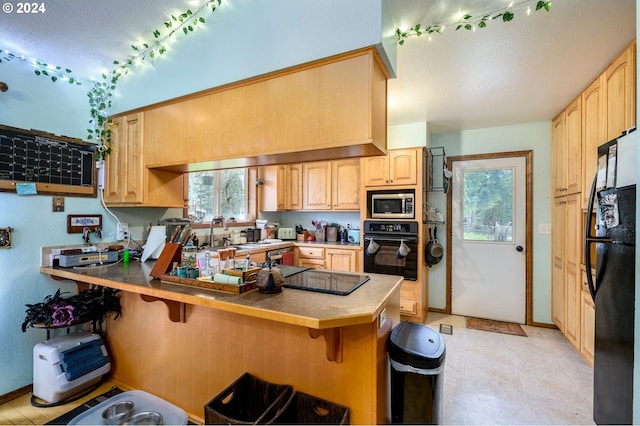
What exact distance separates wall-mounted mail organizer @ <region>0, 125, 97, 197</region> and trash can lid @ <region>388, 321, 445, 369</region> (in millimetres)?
2745

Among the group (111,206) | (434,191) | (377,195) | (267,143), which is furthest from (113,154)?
(434,191)

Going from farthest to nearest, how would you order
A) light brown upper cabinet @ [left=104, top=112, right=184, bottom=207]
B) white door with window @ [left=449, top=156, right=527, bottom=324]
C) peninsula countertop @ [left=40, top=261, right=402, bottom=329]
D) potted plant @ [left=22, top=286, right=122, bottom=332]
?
white door with window @ [left=449, top=156, right=527, bottom=324] < light brown upper cabinet @ [left=104, top=112, right=184, bottom=207] < potted plant @ [left=22, top=286, right=122, bottom=332] < peninsula countertop @ [left=40, top=261, right=402, bottom=329]

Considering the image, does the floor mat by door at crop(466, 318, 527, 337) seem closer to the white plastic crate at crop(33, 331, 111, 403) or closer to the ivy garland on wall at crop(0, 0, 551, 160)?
the ivy garland on wall at crop(0, 0, 551, 160)

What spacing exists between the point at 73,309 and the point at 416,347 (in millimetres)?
2354

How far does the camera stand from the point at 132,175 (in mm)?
2387

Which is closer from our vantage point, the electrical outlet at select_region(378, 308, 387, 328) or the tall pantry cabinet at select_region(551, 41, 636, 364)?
the electrical outlet at select_region(378, 308, 387, 328)

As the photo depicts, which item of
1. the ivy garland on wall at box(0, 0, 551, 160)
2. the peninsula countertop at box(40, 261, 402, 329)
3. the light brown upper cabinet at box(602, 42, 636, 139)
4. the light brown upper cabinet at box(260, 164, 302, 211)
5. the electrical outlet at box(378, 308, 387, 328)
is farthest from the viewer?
the light brown upper cabinet at box(260, 164, 302, 211)

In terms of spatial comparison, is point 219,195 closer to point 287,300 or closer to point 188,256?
point 188,256

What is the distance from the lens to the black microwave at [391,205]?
3.44 metres

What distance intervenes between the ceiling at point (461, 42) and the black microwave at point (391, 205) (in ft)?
3.76

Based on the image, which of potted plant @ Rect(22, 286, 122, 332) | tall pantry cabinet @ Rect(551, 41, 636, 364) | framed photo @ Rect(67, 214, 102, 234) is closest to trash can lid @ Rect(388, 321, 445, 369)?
tall pantry cabinet @ Rect(551, 41, 636, 364)

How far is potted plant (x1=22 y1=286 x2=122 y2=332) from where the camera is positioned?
1977mm

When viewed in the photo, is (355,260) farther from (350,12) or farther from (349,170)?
(350,12)

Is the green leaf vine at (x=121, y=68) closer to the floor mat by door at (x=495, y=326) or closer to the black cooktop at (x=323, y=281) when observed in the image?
the black cooktop at (x=323, y=281)
